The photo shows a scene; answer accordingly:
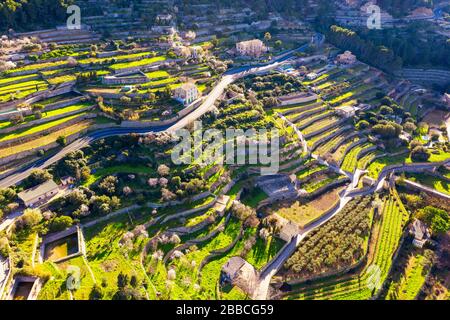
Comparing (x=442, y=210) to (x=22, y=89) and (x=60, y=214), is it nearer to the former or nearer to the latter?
(x=60, y=214)

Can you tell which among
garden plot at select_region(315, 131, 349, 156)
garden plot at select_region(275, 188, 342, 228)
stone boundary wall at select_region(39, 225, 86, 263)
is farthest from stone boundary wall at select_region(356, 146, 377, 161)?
stone boundary wall at select_region(39, 225, 86, 263)

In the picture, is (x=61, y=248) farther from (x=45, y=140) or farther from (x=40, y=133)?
(x=40, y=133)

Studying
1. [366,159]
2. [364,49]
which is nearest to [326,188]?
[366,159]

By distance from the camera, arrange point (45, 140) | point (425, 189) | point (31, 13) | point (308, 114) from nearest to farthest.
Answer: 1. point (45, 140)
2. point (425, 189)
3. point (308, 114)
4. point (31, 13)

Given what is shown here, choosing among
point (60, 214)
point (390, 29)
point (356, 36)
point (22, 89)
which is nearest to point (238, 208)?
point (60, 214)

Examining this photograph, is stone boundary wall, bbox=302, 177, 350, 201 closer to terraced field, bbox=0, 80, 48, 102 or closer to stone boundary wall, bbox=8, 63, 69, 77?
terraced field, bbox=0, 80, 48, 102
